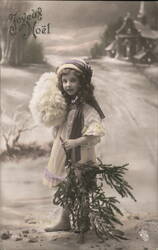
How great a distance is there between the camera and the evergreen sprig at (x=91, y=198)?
1.16 metres

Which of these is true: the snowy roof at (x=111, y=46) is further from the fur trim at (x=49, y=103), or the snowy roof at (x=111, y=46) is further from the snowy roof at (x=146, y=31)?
the fur trim at (x=49, y=103)

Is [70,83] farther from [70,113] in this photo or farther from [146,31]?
[146,31]

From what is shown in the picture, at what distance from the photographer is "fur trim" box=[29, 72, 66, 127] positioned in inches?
47.2

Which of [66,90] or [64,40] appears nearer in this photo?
[66,90]

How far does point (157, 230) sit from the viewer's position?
1.25 m

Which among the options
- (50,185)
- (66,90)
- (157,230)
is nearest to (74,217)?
(50,185)

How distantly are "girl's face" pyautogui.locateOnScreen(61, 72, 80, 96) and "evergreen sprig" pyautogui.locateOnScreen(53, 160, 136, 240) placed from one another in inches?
8.6

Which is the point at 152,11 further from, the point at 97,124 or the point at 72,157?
the point at 72,157

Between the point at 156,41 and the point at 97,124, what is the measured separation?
356 mm

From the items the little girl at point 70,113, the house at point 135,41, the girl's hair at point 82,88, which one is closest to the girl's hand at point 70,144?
the little girl at point 70,113

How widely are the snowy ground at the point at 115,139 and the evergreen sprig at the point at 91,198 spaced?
9 cm

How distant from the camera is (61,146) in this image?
123cm

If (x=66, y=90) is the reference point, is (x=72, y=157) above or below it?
below

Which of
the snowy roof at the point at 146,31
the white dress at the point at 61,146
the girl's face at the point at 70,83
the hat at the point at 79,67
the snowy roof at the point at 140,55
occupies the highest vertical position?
the snowy roof at the point at 146,31
